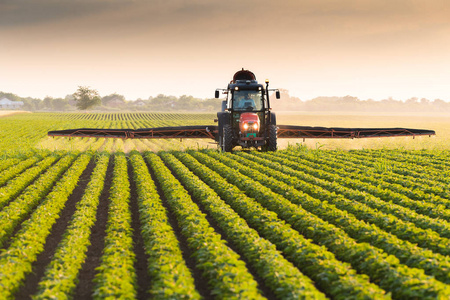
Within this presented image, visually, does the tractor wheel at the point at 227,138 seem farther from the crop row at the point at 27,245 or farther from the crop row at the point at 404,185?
the crop row at the point at 27,245

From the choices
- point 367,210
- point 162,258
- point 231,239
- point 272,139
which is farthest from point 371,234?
point 272,139

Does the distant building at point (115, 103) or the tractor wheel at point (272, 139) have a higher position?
the distant building at point (115, 103)

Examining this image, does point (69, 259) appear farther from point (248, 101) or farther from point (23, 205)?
point (248, 101)

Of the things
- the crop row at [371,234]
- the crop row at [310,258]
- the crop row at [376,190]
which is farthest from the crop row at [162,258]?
the crop row at [376,190]

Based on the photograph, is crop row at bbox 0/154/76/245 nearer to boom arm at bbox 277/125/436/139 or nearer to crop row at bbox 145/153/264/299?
crop row at bbox 145/153/264/299

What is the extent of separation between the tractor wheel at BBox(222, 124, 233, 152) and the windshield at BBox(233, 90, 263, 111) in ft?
3.84

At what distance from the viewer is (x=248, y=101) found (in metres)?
20.3

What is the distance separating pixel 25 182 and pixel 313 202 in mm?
10537

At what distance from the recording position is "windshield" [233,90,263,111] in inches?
795

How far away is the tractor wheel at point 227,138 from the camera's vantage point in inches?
800

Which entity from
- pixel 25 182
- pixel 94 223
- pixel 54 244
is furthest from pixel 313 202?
pixel 25 182

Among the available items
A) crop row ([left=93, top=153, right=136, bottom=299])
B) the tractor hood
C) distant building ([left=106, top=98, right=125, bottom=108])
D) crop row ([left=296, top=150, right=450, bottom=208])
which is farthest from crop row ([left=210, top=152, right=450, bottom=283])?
distant building ([left=106, top=98, right=125, bottom=108])

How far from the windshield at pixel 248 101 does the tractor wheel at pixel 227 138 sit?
1.17 metres

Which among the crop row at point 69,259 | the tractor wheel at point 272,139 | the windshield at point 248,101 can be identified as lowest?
the crop row at point 69,259
